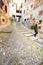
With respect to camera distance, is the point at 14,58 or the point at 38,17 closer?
the point at 14,58

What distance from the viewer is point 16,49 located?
2.46 m

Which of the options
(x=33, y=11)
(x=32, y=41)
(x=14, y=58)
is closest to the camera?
(x=14, y=58)

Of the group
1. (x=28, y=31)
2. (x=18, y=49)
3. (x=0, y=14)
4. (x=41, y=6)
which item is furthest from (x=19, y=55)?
(x=41, y=6)

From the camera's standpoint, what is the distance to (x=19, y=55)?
7.98 feet

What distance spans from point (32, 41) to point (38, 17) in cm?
51

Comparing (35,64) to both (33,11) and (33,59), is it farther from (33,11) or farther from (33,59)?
(33,11)

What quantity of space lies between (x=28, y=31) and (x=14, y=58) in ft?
1.94

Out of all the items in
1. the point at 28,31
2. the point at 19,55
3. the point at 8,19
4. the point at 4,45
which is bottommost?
the point at 19,55

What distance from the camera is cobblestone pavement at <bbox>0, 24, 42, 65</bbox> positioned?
235cm

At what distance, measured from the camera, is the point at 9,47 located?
2.43m

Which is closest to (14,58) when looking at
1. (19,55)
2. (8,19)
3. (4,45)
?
(19,55)

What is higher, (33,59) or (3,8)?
(3,8)

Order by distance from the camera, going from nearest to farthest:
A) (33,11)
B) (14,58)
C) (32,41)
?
1. (14,58)
2. (32,41)
3. (33,11)

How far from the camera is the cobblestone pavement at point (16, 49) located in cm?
235
